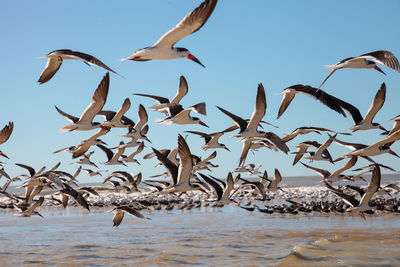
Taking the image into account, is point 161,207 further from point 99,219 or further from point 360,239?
point 360,239

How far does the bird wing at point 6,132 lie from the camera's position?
12969mm

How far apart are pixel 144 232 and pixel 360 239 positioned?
704 cm

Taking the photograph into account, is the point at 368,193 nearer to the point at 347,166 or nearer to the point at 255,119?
the point at 347,166

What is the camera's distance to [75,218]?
22.5 m

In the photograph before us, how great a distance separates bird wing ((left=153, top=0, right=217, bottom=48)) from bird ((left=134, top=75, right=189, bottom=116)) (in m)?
5.64

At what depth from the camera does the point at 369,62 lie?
1183cm

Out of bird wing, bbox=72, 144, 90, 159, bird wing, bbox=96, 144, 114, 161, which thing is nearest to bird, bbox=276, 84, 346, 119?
bird wing, bbox=72, 144, 90, 159

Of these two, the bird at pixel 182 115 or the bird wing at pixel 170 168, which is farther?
the bird wing at pixel 170 168

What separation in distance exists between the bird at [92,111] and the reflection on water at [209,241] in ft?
10.7

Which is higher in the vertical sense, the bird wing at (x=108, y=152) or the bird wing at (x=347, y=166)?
the bird wing at (x=108, y=152)

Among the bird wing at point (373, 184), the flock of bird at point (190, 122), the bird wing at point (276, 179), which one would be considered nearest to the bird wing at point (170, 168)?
the flock of bird at point (190, 122)

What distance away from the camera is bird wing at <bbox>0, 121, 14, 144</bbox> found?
511 inches

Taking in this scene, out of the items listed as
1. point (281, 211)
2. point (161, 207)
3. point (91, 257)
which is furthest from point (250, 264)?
point (161, 207)

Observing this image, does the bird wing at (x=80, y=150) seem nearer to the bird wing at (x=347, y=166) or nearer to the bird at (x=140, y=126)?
the bird at (x=140, y=126)
